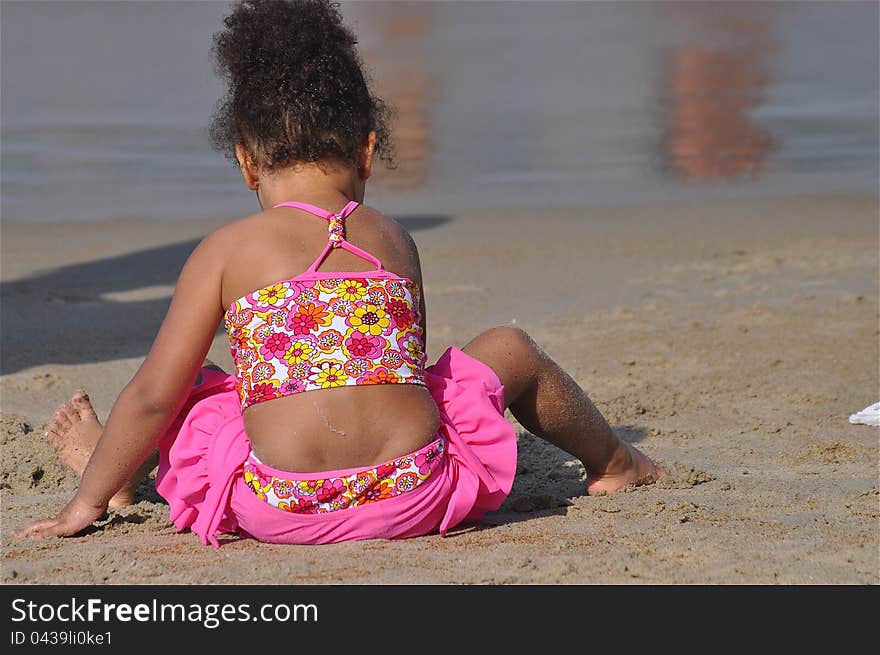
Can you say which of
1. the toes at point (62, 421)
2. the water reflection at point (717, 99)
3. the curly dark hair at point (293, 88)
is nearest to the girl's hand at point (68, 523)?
the toes at point (62, 421)

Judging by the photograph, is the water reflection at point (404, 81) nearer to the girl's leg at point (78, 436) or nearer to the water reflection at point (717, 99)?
the water reflection at point (717, 99)

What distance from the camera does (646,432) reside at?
429cm

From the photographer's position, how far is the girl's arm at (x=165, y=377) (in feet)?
9.52

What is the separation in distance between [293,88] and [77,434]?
Result: 1.19 metres

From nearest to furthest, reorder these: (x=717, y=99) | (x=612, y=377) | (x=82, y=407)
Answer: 1. (x=82, y=407)
2. (x=612, y=377)
3. (x=717, y=99)

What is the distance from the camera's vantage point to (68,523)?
307cm

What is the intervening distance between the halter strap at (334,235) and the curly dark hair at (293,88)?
148mm

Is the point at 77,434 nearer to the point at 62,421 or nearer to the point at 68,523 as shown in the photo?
the point at 62,421

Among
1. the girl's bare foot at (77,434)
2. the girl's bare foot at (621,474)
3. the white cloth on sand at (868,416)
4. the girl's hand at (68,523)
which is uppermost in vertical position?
the girl's bare foot at (77,434)

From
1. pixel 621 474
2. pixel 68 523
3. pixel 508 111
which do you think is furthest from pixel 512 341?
pixel 508 111

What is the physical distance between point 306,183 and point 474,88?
10.7 metres

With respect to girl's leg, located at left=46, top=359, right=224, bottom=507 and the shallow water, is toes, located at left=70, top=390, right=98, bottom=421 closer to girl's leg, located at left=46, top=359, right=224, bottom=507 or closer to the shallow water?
girl's leg, located at left=46, top=359, right=224, bottom=507

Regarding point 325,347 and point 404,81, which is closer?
point 325,347

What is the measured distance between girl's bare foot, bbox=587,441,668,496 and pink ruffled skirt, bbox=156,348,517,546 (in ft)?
1.44
